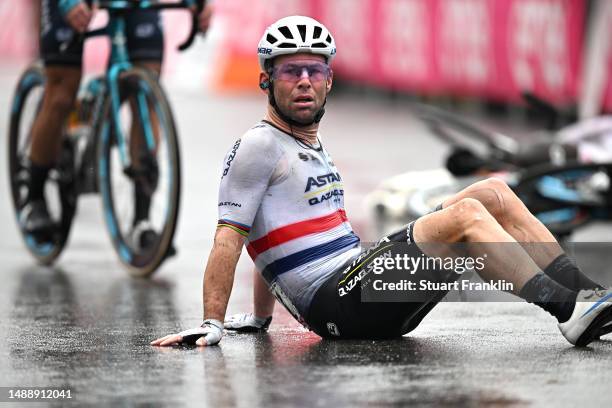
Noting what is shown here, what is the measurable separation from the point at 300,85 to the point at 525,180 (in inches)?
175

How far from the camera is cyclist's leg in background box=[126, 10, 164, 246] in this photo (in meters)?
9.65

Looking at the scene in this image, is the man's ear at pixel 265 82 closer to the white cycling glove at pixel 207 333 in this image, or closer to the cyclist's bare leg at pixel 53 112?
the white cycling glove at pixel 207 333

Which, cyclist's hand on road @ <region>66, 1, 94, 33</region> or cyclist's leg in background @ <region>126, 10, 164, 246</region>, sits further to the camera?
cyclist's leg in background @ <region>126, 10, 164, 246</region>

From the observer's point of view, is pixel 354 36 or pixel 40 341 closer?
pixel 40 341

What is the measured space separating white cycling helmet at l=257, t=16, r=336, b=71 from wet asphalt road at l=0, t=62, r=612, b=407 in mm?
1318

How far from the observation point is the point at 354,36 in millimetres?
28516

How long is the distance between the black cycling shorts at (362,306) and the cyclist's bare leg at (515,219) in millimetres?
335

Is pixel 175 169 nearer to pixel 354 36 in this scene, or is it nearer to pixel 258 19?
pixel 354 36

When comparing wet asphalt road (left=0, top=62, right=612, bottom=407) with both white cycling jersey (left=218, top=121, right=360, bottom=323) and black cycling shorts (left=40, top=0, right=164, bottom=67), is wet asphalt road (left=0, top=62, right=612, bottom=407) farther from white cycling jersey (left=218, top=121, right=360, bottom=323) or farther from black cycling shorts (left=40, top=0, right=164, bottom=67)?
black cycling shorts (left=40, top=0, right=164, bottom=67)

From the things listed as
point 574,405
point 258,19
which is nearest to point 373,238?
point 574,405

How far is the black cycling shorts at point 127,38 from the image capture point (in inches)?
389

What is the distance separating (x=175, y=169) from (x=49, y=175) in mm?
1558

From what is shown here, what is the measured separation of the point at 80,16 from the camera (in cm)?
954

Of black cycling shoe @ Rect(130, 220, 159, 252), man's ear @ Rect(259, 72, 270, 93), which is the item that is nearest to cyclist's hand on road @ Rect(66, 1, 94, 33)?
black cycling shoe @ Rect(130, 220, 159, 252)
